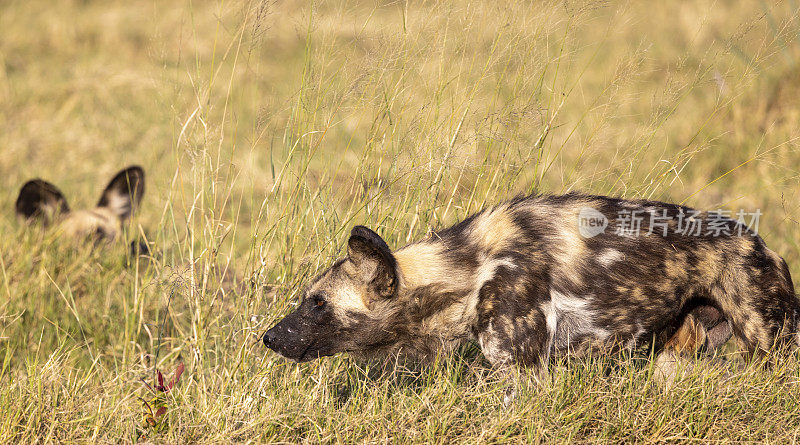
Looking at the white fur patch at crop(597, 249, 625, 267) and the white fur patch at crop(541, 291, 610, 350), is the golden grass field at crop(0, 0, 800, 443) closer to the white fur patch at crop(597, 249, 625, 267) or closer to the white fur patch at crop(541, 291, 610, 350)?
the white fur patch at crop(541, 291, 610, 350)

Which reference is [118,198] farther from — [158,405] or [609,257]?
[609,257]

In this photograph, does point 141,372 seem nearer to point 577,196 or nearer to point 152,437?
point 152,437

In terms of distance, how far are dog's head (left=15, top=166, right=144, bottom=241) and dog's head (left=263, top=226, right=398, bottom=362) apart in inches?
89.7

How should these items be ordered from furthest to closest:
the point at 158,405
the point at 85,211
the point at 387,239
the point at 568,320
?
the point at 85,211, the point at 387,239, the point at 568,320, the point at 158,405

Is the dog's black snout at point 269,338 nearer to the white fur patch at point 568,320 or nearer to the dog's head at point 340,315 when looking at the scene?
the dog's head at point 340,315

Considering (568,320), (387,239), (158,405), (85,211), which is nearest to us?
(158,405)

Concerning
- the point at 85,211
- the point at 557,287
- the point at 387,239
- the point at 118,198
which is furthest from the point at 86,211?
the point at 557,287

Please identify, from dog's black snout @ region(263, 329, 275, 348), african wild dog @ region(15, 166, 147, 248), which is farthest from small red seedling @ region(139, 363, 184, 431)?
african wild dog @ region(15, 166, 147, 248)

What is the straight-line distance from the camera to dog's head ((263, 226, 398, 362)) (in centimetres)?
294

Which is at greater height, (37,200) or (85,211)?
(37,200)

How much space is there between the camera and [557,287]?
2928mm

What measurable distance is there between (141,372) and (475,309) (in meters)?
1.46

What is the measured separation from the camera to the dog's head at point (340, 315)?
116 inches

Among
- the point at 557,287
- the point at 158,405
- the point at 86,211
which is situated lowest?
the point at 158,405
